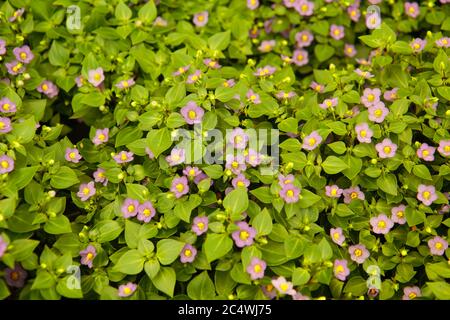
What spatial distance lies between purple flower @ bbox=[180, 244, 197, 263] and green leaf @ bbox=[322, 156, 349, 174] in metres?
0.78

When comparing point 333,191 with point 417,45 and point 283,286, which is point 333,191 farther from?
point 417,45

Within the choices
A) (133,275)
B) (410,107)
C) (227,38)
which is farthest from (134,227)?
(410,107)

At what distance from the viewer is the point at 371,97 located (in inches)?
108

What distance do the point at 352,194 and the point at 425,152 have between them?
43cm

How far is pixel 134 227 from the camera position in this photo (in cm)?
245

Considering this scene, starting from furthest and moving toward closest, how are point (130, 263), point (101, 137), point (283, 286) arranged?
1. point (101, 137)
2. point (130, 263)
3. point (283, 286)

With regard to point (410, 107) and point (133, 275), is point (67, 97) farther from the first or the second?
point (410, 107)

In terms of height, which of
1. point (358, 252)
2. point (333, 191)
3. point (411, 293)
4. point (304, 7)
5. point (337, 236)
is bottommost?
point (411, 293)

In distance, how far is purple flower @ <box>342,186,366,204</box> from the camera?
2619 millimetres

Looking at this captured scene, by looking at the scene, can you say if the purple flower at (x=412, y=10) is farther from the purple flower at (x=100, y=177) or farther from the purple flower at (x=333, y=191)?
the purple flower at (x=100, y=177)

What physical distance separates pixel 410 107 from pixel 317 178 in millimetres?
768

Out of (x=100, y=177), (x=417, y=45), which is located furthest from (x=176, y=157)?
(x=417, y=45)

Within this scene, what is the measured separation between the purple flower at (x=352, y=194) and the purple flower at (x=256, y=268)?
2.06 ft
